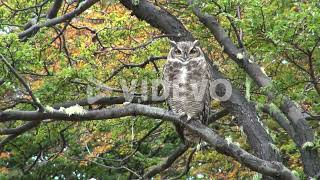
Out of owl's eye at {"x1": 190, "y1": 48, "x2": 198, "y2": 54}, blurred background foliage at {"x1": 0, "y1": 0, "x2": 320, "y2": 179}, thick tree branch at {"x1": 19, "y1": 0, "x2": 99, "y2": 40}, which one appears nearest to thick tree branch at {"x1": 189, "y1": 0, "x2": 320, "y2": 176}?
blurred background foliage at {"x1": 0, "y1": 0, "x2": 320, "y2": 179}

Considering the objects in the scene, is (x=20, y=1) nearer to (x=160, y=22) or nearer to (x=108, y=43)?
(x=108, y=43)

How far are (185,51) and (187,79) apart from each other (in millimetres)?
302

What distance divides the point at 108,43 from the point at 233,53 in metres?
2.00

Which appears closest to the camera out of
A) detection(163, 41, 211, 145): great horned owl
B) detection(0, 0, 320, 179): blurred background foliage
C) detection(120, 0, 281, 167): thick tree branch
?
detection(0, 0, 320, 179): blurred background foliage

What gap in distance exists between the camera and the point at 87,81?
593 cm

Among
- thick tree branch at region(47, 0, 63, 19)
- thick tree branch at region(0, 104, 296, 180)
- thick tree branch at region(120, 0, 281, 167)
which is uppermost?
thick tree branch at region(47, 0, 63, 19)

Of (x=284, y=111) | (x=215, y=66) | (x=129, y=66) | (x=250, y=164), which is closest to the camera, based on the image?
(x=250, y=164)

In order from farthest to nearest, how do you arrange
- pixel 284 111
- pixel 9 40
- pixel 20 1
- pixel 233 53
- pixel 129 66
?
pixel 20 1, pixel 129 66, pixel 233 53, pixel 284 111, pixel 9 40

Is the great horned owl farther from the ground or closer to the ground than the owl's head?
closer to the ground

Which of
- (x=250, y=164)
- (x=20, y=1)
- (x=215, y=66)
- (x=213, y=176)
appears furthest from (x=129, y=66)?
(x=213, y=176)

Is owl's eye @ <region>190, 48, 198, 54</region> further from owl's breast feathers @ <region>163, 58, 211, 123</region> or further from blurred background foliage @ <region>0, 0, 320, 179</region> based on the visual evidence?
blurred background foliage @ <region>0, 0, 320, 179</region>

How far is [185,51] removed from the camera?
5.71 metres

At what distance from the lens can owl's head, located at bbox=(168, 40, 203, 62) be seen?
18.8 ft

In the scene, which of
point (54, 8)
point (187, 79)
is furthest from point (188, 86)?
point (54, 8)
